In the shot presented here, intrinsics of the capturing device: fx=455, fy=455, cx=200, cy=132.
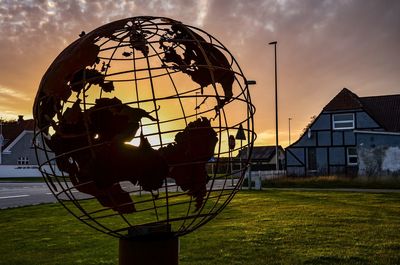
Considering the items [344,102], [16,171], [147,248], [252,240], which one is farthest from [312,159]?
[16,171]

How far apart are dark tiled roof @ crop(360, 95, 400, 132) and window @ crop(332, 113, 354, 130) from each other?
1.25m

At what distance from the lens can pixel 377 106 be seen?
33281 mm

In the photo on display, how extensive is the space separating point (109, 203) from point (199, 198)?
0.51 meters

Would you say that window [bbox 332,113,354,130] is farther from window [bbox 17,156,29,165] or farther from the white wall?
window [bbox 17,156,29,165]

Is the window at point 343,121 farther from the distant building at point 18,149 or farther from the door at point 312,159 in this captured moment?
the distant building at point 18,149

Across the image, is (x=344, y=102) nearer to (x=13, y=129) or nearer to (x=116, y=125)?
(x=116, y=125)

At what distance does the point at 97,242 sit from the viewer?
720 centimetres

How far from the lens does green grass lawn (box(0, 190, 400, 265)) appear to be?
5812 millimetres

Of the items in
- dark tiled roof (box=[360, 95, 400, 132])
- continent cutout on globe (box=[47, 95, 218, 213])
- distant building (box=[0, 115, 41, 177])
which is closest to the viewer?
continent cutout on globe (box=[47, 95, 218, 213])

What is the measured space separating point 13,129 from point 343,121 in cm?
3961

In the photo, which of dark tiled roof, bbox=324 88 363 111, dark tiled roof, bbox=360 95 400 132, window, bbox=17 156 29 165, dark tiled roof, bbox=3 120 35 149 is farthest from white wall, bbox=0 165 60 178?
dark tiled roof, bbox=360 95 400 132

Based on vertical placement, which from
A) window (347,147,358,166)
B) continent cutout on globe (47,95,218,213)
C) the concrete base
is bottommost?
the concrete base

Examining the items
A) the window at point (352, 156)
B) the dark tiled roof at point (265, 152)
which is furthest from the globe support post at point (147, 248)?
the dark tiled roof at point (265, 152)

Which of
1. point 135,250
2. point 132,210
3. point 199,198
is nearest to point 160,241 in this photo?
point 135,250
